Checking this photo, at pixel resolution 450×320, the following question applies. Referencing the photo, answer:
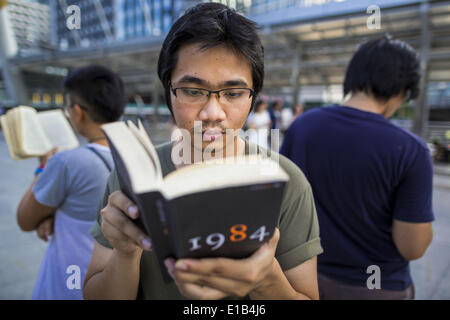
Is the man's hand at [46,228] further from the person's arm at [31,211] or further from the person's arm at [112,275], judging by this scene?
the person's arm at [112,275]

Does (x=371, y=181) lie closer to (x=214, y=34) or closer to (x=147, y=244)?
(x=214, y=34)

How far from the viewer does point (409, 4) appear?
6086 mm

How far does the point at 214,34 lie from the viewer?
0.88 metres

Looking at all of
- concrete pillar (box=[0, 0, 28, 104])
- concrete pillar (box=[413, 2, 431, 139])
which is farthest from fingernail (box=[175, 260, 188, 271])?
concrete pillar (box=[0, 0, 28, 104])

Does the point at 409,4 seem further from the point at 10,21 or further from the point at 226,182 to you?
→ the point at 10,21

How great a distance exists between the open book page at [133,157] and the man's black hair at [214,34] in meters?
0.43

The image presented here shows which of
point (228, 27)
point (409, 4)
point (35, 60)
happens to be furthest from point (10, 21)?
point (228, 27)

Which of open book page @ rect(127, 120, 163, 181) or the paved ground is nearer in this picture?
open book page @ rect(127, 120, 163, 181)

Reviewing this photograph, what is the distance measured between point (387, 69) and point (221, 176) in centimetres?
134

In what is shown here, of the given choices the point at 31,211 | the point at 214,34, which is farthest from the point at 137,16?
the point at 214,34

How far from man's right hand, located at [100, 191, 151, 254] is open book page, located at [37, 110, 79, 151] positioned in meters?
1.41

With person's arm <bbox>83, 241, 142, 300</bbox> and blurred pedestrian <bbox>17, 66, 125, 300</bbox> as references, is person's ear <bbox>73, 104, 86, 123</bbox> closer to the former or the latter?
blurred pedestrian <bbox>17, 66, 125, 300</bbox>

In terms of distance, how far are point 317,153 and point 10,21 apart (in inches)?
962

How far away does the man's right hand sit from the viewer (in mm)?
638
